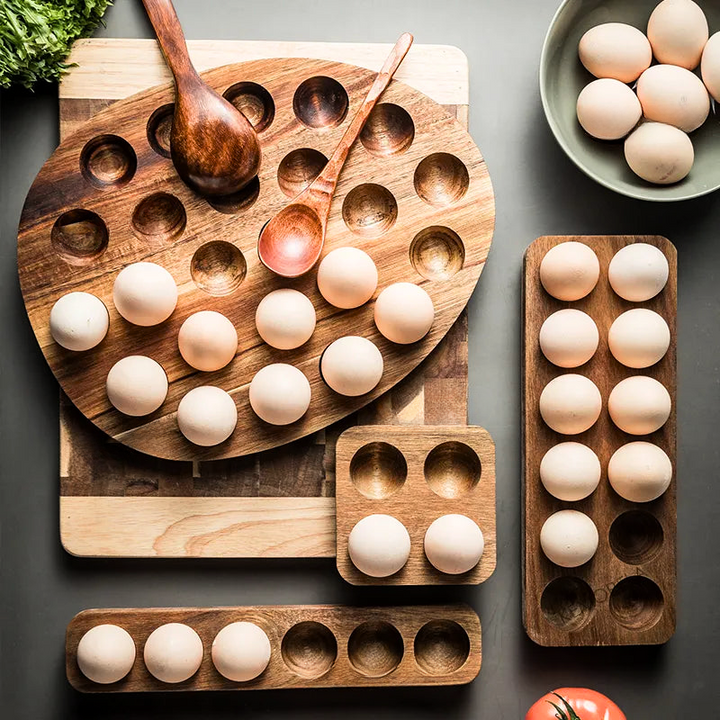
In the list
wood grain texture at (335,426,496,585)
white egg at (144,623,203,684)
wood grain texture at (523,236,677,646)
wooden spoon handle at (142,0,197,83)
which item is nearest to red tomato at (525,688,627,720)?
wood grain texture at (523,236,677,646)

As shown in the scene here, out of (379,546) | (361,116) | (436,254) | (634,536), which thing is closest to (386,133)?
(361,116)

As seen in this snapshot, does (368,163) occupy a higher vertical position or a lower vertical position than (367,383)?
higher

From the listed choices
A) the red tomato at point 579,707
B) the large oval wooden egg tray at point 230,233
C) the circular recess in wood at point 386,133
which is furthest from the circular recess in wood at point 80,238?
the red tomato at point 579,707

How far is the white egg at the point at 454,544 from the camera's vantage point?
36.2 inches

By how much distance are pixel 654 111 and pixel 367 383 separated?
0.49m

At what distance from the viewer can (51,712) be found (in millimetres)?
1009

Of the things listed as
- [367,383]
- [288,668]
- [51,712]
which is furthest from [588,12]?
[51,712]

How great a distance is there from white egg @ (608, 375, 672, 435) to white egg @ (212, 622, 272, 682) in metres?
0.52

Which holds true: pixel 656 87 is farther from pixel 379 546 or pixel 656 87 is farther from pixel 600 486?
pixel 379 546

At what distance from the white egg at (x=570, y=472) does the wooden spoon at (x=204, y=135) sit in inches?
20.2

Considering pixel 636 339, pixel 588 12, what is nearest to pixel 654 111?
pixel 588 12

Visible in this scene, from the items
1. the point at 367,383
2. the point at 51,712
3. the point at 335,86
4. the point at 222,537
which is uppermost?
the point at 335,86

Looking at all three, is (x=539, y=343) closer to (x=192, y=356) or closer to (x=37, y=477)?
(x=192, y=356)

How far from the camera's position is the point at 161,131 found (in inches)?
38.5
